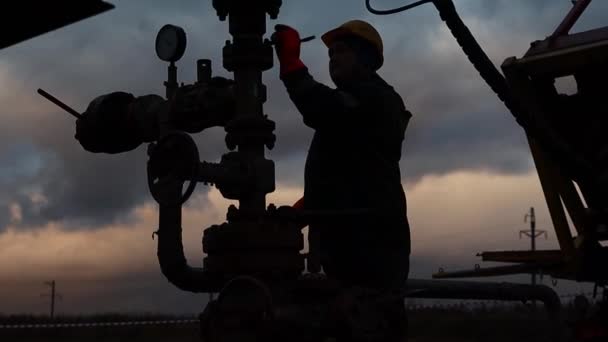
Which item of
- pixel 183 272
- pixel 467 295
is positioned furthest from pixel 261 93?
pixel 467 295

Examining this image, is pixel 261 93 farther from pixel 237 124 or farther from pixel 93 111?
pixel 93 111

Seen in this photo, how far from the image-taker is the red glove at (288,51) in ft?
13.7

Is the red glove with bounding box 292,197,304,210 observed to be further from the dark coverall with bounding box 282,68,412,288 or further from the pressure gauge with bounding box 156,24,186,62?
the pressure gauge with bounding box 156,24,186,62

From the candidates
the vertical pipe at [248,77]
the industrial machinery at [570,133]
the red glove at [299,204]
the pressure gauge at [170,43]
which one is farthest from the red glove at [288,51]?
the industrial machinery at [570,133]

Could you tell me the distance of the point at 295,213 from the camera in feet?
14.3

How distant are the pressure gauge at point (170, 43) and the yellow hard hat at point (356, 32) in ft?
2.80

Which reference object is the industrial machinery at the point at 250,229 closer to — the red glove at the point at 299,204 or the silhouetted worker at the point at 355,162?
the silhouetted worker at the point at 355,162

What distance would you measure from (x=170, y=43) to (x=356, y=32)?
Result: 113 cm

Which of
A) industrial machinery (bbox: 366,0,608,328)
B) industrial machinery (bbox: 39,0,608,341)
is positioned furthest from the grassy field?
industrial machinery (bbox: 39,0,608,341)

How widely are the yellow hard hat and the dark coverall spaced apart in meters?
0.24

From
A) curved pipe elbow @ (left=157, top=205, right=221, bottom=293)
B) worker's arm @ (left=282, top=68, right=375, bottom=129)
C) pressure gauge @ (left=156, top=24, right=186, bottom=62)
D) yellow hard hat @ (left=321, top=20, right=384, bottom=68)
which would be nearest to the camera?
worker's arm @ (left=282, top=68, right=375, bottom=129)

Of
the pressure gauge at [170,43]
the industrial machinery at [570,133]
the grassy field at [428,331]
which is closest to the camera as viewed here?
the pressure gauge at [170,43]

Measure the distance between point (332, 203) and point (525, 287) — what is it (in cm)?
252

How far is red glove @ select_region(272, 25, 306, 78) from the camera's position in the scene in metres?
4.17
